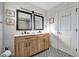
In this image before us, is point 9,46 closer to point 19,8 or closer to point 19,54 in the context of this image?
point 19,54

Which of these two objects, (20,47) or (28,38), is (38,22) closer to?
(28,38)

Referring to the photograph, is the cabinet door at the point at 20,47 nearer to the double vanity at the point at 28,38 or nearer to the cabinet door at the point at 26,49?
the double vanity at the point at 28,38

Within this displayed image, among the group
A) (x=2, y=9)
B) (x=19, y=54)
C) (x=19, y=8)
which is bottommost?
(x=19, y=54)

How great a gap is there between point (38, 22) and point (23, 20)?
0.87 meters

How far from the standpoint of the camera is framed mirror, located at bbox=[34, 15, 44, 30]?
3.05 m

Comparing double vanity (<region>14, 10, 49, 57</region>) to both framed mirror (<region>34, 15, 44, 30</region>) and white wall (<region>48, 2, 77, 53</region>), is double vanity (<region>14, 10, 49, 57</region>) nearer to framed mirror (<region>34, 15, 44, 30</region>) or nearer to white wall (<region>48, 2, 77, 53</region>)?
framed mirror (<region>34, 15, 44, 30</region>)

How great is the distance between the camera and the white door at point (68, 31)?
8.04 feet

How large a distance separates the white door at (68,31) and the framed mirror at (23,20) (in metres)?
1.37

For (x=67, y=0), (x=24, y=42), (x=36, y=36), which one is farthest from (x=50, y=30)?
(x=24, y=42)

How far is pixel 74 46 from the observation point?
2439 millimetres

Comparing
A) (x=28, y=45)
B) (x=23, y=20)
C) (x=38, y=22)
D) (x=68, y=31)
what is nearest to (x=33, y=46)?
(x=28, y=45)

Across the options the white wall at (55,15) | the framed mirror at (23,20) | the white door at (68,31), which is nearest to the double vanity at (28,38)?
the framed mirror at (23,20)

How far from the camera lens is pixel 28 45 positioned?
2197mm

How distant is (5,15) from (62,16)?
87.0 inches
